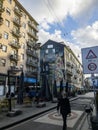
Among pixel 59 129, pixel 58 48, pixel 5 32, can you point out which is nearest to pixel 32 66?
pixel 5 32

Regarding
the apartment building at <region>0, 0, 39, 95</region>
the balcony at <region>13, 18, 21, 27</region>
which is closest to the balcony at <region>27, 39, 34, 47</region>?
the apartment building at <region>0, 0, 39, 95</region>

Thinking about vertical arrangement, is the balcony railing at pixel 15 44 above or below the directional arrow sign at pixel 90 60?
above

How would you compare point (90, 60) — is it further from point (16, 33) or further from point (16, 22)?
point (16, 22)

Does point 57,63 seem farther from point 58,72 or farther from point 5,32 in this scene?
point 5,32

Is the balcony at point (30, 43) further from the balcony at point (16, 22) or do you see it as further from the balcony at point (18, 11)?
the balcony at point (18, 11)

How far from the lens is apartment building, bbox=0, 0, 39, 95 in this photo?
3403 cm

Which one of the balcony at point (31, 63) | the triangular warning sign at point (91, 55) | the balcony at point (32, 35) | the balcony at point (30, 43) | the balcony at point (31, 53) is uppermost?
the balcony at point (32, 35)

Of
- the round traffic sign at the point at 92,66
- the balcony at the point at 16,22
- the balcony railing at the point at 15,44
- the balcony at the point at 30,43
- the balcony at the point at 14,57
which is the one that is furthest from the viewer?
the balcony at the point at 30,43

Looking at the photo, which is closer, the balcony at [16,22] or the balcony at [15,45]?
the balcony at [15,45]

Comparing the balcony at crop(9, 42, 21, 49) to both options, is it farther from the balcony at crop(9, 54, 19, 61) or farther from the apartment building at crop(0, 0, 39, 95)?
the balcony at crop(9, 54, 19, 61)

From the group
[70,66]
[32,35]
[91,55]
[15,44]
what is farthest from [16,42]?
[70,66]

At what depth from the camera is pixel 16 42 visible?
3953 cm

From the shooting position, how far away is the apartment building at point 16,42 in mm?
34031

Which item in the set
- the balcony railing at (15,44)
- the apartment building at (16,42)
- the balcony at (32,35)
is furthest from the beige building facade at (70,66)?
the balcony railing at (15,44)
